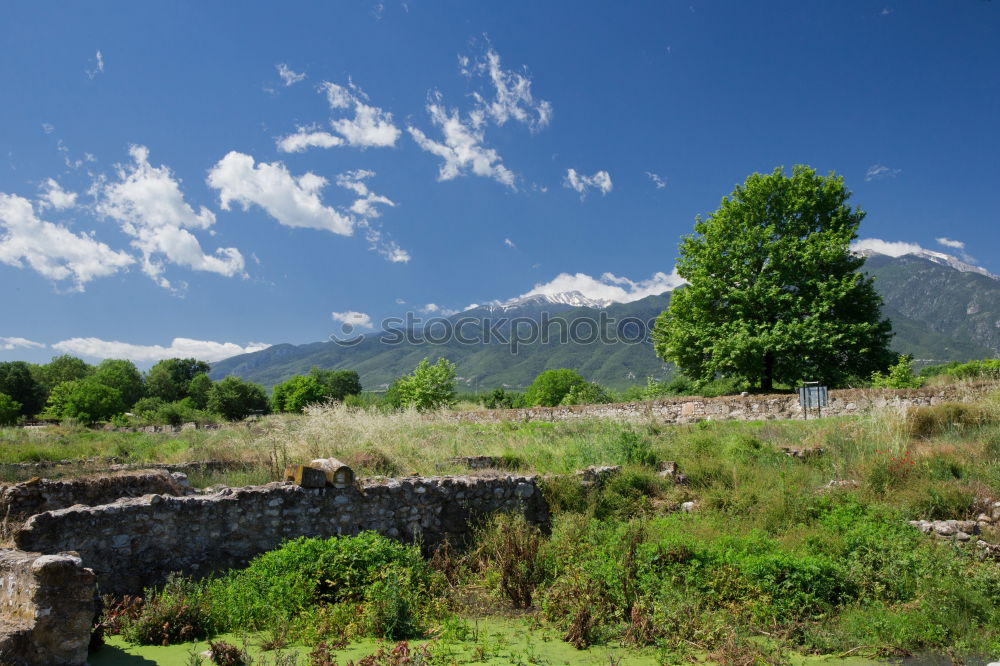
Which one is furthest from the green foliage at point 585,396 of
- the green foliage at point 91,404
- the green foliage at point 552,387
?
the green foliage at point 91,404

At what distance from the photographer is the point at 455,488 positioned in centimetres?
843

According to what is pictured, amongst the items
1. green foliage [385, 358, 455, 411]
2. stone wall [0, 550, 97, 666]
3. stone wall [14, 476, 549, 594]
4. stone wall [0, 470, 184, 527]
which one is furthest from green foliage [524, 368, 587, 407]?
stone wall [0, 550, 97, 666]

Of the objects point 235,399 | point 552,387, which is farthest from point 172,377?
point 552,387

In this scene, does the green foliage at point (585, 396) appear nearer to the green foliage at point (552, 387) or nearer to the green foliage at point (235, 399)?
the green foliage at point (552, 387)

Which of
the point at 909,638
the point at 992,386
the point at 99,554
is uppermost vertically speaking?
the point at 992,386

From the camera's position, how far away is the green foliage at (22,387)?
196ft

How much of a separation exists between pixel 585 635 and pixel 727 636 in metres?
1.32

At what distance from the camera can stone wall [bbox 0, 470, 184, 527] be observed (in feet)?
23.8

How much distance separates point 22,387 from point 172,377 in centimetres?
1842

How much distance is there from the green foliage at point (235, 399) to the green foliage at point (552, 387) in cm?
2935

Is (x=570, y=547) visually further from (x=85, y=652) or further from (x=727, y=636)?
(x=85, y=652)

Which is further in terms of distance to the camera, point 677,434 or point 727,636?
point 677,434

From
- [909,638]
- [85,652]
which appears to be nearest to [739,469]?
[909,638]

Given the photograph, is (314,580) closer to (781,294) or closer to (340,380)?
(781,294)
